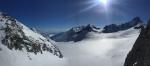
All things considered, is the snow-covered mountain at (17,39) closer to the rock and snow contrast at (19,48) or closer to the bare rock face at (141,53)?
the rock and snow contrast at (19,48)

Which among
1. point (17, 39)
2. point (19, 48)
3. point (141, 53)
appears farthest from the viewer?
point (17, 39)

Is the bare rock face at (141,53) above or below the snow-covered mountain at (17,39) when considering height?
below

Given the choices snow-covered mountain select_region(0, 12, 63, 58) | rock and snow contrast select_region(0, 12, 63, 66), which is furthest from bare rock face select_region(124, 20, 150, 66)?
snow-covered mountain select_region(0, 12, 63, 58)

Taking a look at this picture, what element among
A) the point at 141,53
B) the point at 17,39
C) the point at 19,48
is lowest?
the point at 141,53

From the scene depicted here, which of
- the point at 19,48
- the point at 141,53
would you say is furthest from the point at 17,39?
the point at 141,53

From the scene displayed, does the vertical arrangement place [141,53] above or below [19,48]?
below

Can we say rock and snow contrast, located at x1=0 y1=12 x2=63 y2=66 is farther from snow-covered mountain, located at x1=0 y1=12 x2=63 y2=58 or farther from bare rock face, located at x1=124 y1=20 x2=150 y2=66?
bare rock face, located at x1=124 y1=20 x2=150 y2=66

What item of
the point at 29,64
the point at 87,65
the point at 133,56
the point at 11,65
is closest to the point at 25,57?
the point at 29,64

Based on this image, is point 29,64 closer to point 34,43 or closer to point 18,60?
point 18,60

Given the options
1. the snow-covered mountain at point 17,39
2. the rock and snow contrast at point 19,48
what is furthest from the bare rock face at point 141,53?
the snow-covered mountain at point 17,39

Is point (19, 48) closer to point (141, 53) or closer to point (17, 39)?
point (17, 39)

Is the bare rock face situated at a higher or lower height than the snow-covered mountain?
lower
